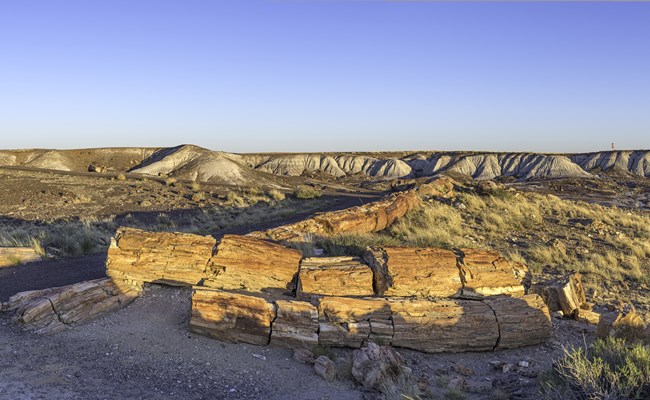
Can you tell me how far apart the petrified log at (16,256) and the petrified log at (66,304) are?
10.5 ft

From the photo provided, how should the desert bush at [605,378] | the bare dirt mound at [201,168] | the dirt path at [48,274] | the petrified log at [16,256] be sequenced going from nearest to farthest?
1. the desert bush at [605,378]
2. the dirt path at [48,274]
3. the petrified log at [16,256]
4. the bare dirt mound at [201,168]

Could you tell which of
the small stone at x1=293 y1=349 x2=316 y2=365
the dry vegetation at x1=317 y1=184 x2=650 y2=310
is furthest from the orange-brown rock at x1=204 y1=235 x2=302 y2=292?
the dry vegetation at x1=317 y1=184 x2=650 y2=310

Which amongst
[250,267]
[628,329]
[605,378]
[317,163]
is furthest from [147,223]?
[317,163]

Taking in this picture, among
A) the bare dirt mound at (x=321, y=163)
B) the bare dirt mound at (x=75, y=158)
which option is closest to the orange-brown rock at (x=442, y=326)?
the bare dirt mound at (x=321, y=163)

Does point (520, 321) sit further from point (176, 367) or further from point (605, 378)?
point (176, 367)

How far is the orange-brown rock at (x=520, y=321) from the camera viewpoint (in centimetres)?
746

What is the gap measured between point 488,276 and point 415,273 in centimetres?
120

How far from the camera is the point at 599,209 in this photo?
2055 centimetres

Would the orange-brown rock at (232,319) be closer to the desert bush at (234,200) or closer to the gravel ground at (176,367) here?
the gravel ground at (176,367)

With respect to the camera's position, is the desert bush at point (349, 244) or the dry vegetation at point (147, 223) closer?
the desert bush at point (349, 244)

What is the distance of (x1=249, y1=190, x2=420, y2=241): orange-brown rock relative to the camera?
11.9 meters

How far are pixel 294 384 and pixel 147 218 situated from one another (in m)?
16.3

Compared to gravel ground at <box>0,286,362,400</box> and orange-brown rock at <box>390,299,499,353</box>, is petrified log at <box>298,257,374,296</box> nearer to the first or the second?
orange-brown rock at <box>390,299,499,353</box>

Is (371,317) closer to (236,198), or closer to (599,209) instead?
(599,209)
